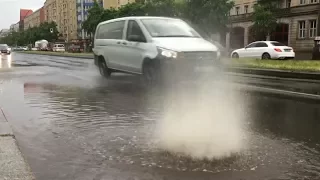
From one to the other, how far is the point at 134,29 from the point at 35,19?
587ft

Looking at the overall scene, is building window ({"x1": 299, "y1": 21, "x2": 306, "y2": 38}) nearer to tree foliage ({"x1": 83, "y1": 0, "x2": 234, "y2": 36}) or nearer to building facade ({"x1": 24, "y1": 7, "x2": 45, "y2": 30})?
tree foliage ({"x1": 83, "y1": 0, "x2": 234, "y2": 36})

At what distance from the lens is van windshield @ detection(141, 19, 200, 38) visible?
10.9m

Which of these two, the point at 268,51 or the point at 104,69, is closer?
the point at 104,69

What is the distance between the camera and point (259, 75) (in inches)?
610

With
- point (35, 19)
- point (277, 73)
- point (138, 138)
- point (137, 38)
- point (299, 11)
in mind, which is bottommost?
point (138, 138)

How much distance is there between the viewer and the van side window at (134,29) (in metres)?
11.1

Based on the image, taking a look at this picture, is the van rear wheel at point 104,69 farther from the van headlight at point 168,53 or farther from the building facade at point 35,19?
the building facade at point 35,19

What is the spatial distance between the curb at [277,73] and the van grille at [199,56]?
4771 mm

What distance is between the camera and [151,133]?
5.43 meters

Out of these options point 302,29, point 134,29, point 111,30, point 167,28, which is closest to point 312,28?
point 302,29

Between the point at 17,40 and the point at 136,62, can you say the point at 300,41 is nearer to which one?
the point at 136,62

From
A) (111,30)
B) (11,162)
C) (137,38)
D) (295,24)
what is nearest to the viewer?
(11,162)

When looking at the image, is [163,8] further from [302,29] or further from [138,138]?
[138,138]

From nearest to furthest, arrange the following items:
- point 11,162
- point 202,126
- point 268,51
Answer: point 11,162, point 202,126, point 268,51
